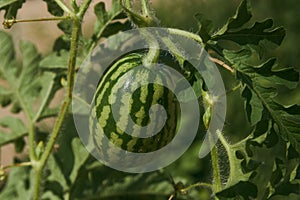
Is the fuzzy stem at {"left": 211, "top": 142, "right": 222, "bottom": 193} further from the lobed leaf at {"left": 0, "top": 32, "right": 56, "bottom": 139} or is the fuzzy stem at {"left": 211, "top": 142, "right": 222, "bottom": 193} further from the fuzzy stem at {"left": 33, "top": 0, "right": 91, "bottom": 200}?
the lobed leaf at {"left": 0, "top": 32, "right": 56, "bottom": 139}

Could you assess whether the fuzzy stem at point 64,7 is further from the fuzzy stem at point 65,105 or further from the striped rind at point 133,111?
the striped rind at point 133,111

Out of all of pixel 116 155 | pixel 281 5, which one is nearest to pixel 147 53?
pixel 116 155

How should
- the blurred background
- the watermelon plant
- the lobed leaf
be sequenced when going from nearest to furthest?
the watermelon plant
the lobed leaf
the blurred background

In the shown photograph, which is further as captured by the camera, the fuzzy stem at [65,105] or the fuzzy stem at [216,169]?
the fuzzy stem at [65,105]

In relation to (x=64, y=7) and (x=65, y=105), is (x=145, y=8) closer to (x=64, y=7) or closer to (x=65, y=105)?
(x=64, y=7)

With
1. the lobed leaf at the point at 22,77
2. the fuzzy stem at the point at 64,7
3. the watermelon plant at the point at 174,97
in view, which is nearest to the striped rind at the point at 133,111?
the watermelon plant at the point at 174,97

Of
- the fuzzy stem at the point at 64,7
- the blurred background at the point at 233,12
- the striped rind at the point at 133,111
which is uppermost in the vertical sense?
the fuzzy stem at the point at 64,7

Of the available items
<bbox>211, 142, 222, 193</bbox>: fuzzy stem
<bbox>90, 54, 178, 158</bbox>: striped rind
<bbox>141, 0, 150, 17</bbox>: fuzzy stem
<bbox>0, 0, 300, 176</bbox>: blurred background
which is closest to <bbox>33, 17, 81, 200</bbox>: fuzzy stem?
<bbox>90, 54, 178, 158</bbox>: striped rind

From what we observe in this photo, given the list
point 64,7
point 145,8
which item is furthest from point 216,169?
point 64,7
